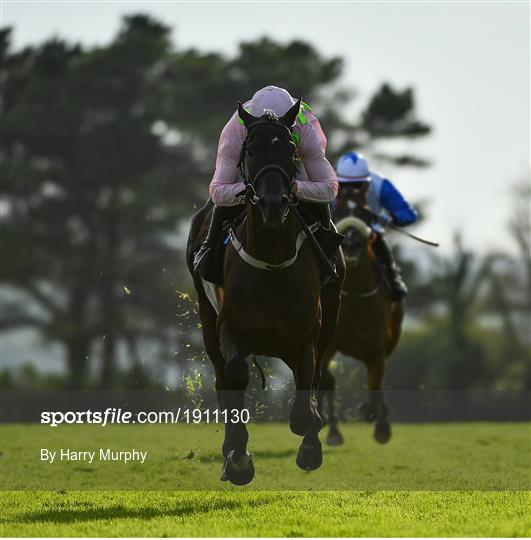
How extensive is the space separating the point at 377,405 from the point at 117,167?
2617 centimetres

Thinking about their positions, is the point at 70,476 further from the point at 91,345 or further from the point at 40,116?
the point at 40,116

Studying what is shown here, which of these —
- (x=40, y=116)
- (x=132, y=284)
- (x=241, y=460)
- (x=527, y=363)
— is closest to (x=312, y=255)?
(x=241, y=460)

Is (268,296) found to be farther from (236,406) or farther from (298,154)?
(298,154)

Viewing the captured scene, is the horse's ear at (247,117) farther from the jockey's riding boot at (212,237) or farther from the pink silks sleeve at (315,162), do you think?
the jockey's riding boot at (212,237)

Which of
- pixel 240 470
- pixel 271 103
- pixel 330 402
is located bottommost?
pixel 240 470

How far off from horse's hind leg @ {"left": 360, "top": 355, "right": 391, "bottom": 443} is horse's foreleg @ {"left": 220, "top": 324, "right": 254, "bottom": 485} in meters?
4.62

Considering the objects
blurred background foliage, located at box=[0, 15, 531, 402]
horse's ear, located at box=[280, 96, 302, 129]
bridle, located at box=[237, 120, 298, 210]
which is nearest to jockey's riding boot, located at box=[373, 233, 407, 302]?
bridle, located at box=[237, 120, 298, 210]

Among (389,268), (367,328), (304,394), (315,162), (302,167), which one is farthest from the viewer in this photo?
(389,268)

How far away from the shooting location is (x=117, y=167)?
127 ft

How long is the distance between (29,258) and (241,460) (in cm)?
3061

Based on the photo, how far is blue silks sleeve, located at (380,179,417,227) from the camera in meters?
13.9

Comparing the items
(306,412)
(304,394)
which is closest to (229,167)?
(304,394)

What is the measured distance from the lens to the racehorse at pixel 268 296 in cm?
828

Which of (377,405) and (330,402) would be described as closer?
(377,405)
